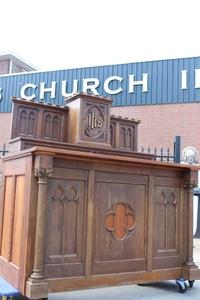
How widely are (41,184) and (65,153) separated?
0.26 m

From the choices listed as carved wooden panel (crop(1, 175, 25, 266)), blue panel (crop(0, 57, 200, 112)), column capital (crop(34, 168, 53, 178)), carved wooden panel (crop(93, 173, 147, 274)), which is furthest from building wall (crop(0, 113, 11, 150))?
column capital (crop(34, 168, 53, 178))

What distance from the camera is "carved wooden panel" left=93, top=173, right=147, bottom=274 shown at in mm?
2469

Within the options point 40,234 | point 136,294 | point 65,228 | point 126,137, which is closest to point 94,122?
point 126,137

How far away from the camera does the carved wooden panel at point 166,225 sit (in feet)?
8.91

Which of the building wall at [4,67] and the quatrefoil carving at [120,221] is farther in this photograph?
the building wall at [4,67]

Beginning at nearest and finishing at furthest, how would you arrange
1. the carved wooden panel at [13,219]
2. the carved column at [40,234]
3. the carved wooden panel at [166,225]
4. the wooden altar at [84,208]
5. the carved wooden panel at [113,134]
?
the carved column at [40,234] < the wooden altar at [84,208] < the carved wooden panel at [13,219] < the carved wooden panel at [166,225] < the carved wooden panel at [113,134]

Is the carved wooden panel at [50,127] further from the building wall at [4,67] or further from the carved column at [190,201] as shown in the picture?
the building wall at [4,67]

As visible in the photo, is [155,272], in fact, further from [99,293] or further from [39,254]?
[39,254]

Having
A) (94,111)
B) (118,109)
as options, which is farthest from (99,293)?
(118,109)

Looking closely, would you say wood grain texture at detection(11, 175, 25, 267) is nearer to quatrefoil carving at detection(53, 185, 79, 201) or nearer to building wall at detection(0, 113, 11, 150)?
quatrefoil carving at detection(53, 185, 79, 201)

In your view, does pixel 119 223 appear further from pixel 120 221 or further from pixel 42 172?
pixel 42 172

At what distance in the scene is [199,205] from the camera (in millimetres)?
6883

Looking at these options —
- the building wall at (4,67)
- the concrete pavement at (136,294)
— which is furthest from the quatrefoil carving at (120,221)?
the building wall at (4,67)

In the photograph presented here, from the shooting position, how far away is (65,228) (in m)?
2.35
